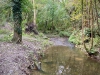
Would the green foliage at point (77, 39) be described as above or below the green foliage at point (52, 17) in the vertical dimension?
below

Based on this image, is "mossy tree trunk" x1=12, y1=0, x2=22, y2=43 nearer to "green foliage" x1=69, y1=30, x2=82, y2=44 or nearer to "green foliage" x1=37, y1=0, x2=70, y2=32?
"green foliage" x1=69, y1=30, x2=82, y2=44

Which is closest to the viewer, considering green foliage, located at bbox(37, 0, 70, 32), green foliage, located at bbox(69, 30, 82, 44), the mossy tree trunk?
the mossy tree trunk

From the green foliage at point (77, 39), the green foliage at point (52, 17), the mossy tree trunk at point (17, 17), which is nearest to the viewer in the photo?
the mossy tree trunk at point (17, 17)

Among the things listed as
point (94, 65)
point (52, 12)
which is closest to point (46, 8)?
point (52, 12)

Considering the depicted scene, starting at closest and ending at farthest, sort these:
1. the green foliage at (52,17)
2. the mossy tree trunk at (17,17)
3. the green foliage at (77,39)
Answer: the mossy tree trunk at (17,17)
the green foliage at (77,39)
the green foliage at (52,17)

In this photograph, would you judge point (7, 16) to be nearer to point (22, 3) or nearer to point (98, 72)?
point (22, 3)

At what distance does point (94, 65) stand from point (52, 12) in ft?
72.9

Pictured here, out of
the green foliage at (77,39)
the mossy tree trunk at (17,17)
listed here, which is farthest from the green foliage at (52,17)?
the mossy tree trunk at (17,17)

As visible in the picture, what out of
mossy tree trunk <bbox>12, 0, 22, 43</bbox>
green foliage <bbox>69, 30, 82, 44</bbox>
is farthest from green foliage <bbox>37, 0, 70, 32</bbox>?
mossy tree trunk <bbox>12, 0, 22, 43</bbox>

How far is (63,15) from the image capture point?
3566cm

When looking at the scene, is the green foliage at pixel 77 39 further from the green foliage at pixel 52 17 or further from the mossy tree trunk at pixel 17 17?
the mossy tree trunk at pixel 17 17

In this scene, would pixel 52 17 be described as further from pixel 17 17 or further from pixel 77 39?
pixel 17 17

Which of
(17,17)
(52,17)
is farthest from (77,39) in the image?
(17,17)

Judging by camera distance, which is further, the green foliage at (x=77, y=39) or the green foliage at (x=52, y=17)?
the green foliage at (x=52, y=17)
